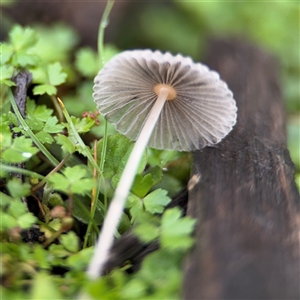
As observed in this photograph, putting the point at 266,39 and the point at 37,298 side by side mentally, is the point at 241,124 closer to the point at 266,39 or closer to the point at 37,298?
the point at 37,298

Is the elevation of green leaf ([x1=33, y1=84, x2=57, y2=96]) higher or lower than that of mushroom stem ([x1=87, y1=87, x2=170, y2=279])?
higher

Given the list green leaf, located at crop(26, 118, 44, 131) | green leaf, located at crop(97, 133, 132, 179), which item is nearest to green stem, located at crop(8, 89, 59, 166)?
green leaf, located at crop(26, 118, 44, 131)

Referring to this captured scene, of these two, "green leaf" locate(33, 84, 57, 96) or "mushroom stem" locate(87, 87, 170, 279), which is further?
"green leaf" locate(33, 84, 57, 96)

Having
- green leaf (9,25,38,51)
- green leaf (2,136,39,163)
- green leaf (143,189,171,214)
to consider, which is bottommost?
green leaf (143,189,171,214)

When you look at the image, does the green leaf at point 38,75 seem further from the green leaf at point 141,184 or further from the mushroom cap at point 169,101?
the green leaf at point 141,184

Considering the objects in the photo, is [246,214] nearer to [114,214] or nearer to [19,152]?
[114,214]

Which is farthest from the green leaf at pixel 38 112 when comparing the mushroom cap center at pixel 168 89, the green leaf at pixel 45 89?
the mushroom cap center at pixel 168 89

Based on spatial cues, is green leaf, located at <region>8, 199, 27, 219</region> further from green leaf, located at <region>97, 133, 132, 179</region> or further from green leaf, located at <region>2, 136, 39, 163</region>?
green leaf, located at <region>97, 133, 132, 179</region>
